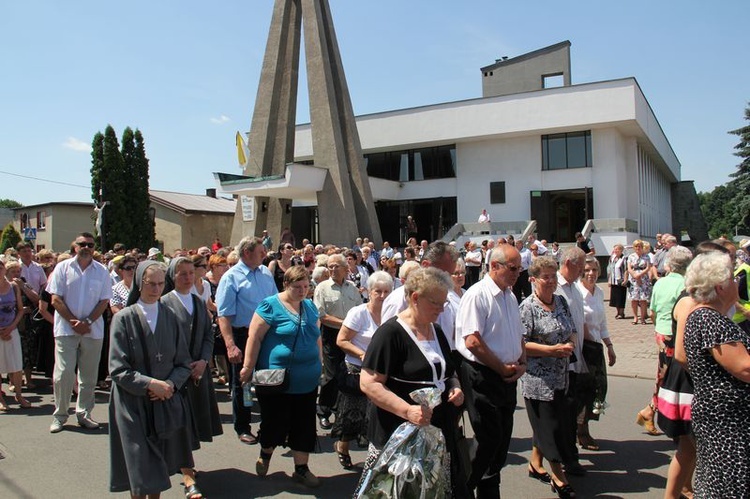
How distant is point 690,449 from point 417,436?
2.23m

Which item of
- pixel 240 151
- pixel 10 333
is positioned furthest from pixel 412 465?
pixel 240 151

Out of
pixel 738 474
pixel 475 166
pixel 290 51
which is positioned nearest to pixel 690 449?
pixel 738 474

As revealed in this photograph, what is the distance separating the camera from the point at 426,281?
3594 millimetres

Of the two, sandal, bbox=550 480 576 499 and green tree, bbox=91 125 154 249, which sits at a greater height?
green tree, bbox=91 125 154 249

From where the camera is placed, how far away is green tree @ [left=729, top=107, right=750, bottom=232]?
38.7 m

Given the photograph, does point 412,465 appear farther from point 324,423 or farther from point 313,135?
point 313,135

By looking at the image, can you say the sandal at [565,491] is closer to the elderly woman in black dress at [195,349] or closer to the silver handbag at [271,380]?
the silver handbag at [271,380]

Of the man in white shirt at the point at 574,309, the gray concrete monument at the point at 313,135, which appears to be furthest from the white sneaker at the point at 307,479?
the gray concrete monument at the point at 313,135

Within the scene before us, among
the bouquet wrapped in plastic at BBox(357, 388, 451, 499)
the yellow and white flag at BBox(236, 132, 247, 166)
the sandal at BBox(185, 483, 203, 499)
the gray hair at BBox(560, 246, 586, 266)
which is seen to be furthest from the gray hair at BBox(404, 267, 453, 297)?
the yellow and white flag at BBox(236, 132, 247, 166)

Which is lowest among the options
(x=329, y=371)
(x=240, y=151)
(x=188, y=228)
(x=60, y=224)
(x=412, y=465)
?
(x=329, y=371)

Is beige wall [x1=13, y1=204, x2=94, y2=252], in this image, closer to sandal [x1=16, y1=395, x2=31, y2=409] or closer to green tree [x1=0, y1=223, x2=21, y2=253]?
green tree [x1=0, y1=223, x2=21, y2=253]

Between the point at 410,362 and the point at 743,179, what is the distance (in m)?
45.1

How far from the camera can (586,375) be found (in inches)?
231

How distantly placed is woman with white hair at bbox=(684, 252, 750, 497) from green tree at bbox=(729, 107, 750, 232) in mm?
41229
